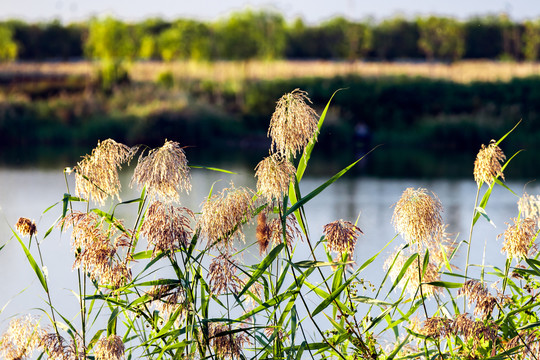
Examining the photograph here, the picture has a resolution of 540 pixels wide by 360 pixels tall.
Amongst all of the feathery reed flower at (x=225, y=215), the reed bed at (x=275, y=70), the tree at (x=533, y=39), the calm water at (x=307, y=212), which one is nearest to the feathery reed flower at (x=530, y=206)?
the feathery reed flower at (x=225, y=215)

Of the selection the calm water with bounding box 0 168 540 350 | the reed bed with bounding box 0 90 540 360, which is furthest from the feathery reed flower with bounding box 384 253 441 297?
the calm water with bounding box 0 168 540 350

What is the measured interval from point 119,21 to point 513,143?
16.3m

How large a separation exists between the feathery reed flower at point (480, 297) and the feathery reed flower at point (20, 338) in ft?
3.66

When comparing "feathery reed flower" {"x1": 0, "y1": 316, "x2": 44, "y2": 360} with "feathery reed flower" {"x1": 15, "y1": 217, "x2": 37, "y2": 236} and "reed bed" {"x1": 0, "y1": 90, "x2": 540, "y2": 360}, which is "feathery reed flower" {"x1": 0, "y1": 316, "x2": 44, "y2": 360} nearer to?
"reed bed" {"x1": 0, "y1": 90, "x2": 540, "y2": 360}

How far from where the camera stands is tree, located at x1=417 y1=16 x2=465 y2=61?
28.7 metres

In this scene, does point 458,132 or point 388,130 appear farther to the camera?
point 388,130

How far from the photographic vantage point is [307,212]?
35.0 feet

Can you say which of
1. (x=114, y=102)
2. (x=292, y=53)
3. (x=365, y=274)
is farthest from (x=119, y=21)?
(x=365, y=274)

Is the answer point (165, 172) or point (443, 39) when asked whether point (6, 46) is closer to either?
point (443, 39)

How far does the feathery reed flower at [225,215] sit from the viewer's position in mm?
1782

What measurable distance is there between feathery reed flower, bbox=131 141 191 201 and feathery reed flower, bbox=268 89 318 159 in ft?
0.79

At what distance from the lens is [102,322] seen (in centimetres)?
501

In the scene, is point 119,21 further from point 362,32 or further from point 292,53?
point 292,53

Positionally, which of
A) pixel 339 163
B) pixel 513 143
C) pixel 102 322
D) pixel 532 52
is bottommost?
pixel 102 322
